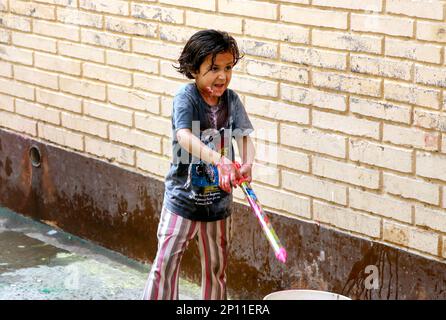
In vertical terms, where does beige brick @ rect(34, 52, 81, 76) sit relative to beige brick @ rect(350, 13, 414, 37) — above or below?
below

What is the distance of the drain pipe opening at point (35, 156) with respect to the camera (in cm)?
815

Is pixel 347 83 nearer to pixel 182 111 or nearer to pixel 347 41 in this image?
pixel 347 41

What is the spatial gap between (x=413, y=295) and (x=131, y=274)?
206cm

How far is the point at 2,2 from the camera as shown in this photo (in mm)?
8164

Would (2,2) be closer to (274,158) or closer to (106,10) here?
(106,10)

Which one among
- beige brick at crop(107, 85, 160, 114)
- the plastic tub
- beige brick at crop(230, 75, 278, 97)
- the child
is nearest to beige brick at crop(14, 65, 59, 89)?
beige brick at crop(107, 85, 160, 114)

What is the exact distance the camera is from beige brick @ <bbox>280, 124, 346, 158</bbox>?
6082 millimetres

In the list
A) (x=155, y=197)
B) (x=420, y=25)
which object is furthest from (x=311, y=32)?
(x=155, y=197)

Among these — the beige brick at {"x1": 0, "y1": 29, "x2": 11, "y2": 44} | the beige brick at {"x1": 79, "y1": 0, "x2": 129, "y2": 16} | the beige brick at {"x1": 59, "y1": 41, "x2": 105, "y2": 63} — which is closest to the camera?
the beige brick at {"x1": 79, "y1": 0, "x2": 129, "y2": 16}

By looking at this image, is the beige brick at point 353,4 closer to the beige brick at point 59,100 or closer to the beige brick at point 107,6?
the beige brick at point 107,6

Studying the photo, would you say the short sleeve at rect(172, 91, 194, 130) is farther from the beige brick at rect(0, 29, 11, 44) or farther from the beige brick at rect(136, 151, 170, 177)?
the beige brick at rect(0, 29, 11, 44)

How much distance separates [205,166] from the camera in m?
5.47

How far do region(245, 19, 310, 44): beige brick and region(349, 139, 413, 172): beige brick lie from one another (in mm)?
641

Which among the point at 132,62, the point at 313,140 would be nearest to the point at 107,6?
the point at 132,62
